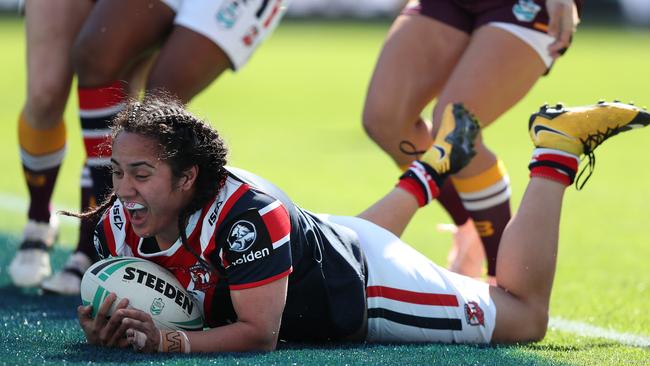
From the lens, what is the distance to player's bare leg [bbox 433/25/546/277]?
16.0 ft

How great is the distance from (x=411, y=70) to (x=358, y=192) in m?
3.53

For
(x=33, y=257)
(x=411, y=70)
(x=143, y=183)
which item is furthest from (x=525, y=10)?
(x=33, y=257)

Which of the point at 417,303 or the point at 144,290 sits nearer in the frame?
the point at 144,290

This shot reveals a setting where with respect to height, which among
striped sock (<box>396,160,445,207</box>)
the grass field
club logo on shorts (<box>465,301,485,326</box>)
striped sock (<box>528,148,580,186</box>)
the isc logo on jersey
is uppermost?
the isc logo on jersey

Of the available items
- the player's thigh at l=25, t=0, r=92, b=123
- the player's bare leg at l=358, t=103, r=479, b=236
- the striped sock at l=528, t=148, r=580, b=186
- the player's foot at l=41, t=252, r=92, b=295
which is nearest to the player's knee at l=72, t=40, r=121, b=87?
the player's thigh at l=25, t=0, r=92, b=123

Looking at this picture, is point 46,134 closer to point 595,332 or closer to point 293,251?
point 293,251

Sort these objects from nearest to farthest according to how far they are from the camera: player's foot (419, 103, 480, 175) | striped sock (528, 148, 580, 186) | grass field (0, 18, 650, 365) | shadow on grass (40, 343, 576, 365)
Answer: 1. shadow on grass (40, 343, 576, 365)
2. grass field (0, 18, 650, 365)
3. striped sock (528, 148, 580, 186)
4. player's foot (419, 103, 480, 175)

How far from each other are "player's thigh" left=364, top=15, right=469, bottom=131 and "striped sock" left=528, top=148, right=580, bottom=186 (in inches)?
35.1

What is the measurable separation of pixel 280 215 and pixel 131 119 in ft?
1.91

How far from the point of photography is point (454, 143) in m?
4.73

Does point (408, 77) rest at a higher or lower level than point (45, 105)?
higher

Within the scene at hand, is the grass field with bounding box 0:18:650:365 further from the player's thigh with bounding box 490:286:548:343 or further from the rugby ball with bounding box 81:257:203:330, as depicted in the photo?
the rugby ball with bounding box 81:257:203:330

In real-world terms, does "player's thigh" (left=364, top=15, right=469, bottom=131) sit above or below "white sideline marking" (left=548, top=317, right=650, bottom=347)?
above

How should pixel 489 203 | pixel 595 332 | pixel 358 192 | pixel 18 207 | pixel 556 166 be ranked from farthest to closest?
pixel 358 192
pixel 18 207
pixel 489 203
pixel 595 332
pixel 556 166
